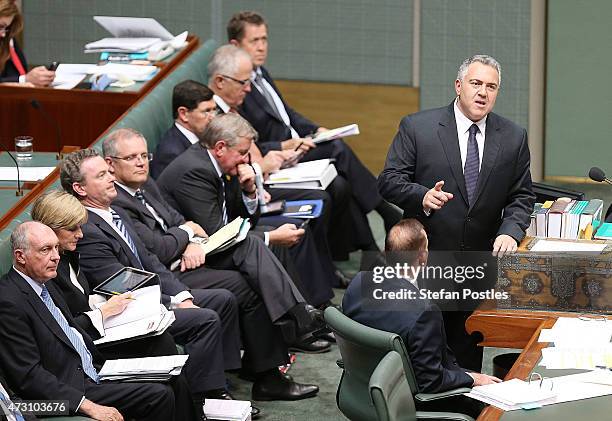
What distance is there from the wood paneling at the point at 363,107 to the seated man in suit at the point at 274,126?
1.57 meters

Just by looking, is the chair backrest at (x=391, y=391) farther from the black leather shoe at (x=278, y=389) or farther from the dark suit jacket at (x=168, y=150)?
the dark suit jacket at (x=168, y=150)

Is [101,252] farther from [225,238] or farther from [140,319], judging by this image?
[225,238]

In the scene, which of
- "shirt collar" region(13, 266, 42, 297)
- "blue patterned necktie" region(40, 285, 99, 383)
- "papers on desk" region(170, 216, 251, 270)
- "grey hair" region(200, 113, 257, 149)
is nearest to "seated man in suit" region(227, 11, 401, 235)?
"grey hair" region(200, 113, 257, 149)

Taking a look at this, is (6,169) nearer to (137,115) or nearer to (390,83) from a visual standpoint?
(137,115)

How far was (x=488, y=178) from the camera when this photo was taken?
15.8 ft

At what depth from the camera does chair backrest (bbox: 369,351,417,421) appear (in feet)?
11.6

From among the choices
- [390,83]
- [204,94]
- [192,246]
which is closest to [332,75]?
[390,83]

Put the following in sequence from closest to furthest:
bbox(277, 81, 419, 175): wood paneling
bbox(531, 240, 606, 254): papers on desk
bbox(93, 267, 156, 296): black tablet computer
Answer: bbox(531, 240, 606, 254): papers on desk, bbox(93, 267, 156, 296): black tablet computer, bbox(277, 81, 419, 175): wood paneling

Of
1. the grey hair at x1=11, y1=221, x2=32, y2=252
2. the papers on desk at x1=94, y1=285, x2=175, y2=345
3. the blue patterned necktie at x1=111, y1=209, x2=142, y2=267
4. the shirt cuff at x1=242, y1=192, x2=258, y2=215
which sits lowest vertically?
the papers on desk at x1=94, y1=285, x2=175, y2=345

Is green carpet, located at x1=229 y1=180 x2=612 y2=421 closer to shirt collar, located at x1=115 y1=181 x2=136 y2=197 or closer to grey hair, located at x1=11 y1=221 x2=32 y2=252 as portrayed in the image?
shirt collar, located at x1=115 y1=181 x2=136 y2=197

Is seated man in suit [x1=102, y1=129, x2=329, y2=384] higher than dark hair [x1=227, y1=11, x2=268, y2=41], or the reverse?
dark hair [x1=227, y1=11, x2=268, y2=41]

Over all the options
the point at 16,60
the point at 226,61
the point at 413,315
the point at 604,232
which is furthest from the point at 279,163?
the point at 413,315

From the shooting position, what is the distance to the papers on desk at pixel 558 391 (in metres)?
3.66

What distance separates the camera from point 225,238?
5461mm
